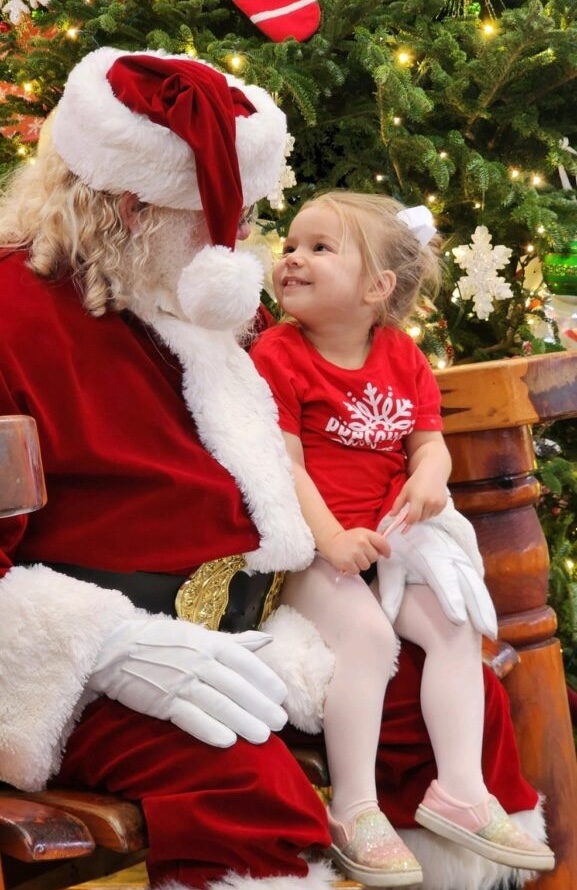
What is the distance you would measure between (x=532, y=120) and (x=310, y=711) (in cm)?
171

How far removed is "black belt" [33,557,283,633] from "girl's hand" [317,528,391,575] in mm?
110

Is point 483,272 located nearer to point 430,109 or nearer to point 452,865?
point 430,109

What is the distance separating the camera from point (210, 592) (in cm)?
172

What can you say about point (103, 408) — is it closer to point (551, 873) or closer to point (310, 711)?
point (310, 711)

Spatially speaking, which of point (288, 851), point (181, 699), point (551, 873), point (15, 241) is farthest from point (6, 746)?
point (551, 873)

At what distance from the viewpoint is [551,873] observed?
2055mm

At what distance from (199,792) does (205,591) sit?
0.33 m

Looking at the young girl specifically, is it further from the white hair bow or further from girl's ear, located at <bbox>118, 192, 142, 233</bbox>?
girl's ear, located at <bbox>118, 192, 142, 233</bbox>

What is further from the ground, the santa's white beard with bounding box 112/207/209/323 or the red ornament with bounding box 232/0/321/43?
the santa's white beard with bounding box 112/207/209/323

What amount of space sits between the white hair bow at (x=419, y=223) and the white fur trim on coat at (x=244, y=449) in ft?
1.63

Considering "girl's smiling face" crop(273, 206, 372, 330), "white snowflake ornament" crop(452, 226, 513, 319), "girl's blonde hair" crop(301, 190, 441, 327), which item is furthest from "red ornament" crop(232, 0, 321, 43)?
"girl's smiling face" crop(273, 206, 372, 330)

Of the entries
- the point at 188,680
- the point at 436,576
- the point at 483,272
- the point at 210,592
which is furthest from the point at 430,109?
the point at 188,680

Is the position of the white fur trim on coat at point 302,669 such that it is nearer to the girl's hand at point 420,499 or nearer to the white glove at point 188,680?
the white glove at point 188,680

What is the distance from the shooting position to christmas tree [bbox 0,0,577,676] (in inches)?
105
